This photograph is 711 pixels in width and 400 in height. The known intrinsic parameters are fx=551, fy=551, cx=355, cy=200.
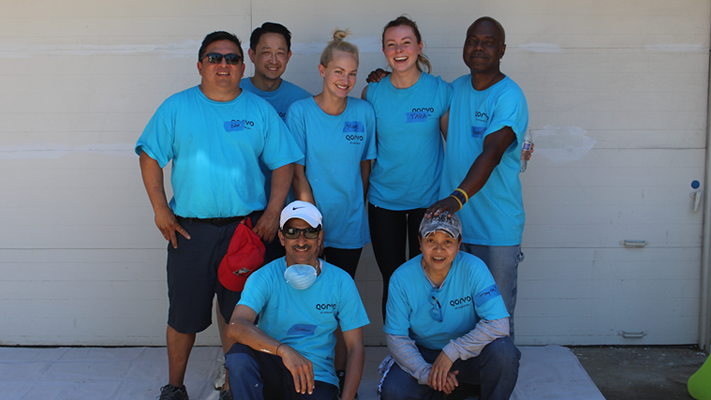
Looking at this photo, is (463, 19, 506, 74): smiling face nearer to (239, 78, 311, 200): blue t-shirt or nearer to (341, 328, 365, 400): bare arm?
(239, 78, 311, 200): blue t-shirt

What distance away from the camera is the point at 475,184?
2527mm

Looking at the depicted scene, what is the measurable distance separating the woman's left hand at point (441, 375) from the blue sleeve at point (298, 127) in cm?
119

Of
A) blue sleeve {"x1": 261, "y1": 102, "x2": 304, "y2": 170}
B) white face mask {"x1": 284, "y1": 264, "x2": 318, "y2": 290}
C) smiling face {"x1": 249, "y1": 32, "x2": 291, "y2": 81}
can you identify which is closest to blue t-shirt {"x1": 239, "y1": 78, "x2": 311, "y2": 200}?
smiling face {"x1": 249, "y1": 32, "x2": 291, "y2": 81}

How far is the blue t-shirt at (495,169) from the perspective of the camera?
2.71m

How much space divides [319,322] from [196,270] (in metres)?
0.70

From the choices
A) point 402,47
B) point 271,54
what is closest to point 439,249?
point 402,47

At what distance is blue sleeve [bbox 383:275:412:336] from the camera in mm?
2539

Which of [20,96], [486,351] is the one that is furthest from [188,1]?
[486,351]

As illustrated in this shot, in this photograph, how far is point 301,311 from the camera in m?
2.49

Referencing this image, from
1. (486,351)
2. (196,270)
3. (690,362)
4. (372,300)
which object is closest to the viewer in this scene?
(486,351)

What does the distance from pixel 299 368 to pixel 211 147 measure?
112 centimetres

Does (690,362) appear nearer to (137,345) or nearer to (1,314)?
(137,345)

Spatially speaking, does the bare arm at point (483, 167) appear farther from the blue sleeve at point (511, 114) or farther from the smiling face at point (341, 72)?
the smiling face at point (341, 72)

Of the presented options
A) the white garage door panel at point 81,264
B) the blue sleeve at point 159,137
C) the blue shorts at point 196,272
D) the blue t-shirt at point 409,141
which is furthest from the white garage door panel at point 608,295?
the white garage door panel at point 81,264
